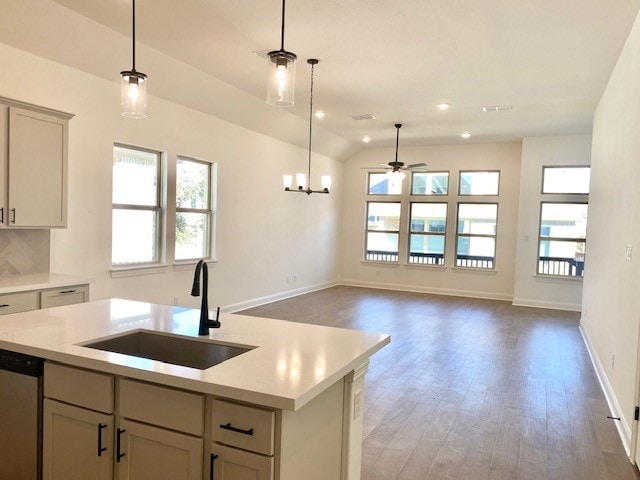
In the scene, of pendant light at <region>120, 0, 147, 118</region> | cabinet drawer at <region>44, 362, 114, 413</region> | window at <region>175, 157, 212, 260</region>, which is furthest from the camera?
window at <region>175, 157, 212, 260</region>

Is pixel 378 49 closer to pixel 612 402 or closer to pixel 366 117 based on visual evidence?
pixel 366 117

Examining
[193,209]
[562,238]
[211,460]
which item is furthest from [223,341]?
[562,238]

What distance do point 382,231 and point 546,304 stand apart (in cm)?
363

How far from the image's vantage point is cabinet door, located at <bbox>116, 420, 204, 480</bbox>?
1.58 metres

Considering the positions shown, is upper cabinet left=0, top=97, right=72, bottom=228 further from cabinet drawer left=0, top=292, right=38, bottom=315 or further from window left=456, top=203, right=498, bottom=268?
window left=456, top=203, right=498, bottom=268

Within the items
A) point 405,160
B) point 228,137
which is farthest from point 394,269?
point 228,137

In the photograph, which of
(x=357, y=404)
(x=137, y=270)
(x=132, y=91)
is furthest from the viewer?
(x=137, y=270)

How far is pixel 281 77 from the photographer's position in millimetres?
2375

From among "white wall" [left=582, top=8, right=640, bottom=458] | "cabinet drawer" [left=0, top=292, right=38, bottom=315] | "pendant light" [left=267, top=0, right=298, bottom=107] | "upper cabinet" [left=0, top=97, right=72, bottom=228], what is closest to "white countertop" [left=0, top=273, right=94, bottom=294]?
"cabinet drawer" [left=0, top=292, right=38, bottom=315]

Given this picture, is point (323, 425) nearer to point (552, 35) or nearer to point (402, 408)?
point (402, 408)

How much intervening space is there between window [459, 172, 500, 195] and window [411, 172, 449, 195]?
0.33 metres

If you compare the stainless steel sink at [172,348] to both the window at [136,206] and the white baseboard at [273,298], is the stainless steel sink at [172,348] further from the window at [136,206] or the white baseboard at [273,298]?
the white baseboard at [273,298]

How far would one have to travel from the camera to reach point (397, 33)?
412 centimetres

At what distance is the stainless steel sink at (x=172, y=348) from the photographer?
202 centimetres
